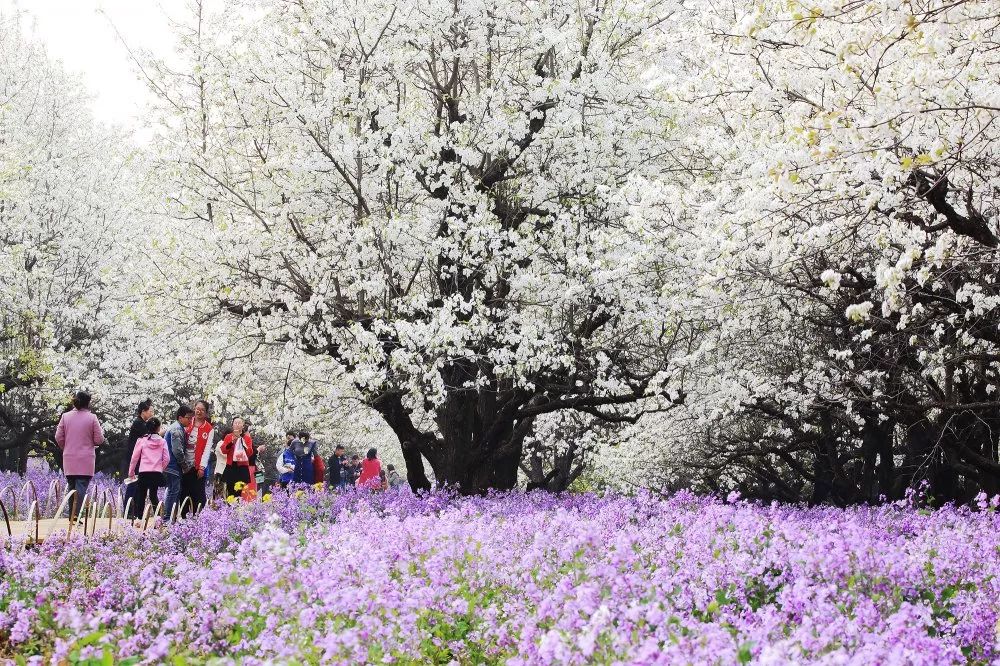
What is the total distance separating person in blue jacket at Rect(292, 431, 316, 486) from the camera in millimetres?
23641

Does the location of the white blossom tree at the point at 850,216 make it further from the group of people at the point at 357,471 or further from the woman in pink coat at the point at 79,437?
the woman in pink coat at the point at 79,437

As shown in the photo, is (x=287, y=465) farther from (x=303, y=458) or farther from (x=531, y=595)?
(x=531, y=595)

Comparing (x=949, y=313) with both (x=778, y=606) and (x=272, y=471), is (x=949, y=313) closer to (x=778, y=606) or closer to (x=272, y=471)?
(x=778, y=606)

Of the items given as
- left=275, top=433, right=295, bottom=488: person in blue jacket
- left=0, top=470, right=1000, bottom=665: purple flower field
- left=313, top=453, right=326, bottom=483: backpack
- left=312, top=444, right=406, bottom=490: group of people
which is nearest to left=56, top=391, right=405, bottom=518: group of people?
left=312, top=444, right=406, bottom=490: group of people

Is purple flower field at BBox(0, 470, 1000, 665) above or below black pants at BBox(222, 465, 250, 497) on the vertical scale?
below

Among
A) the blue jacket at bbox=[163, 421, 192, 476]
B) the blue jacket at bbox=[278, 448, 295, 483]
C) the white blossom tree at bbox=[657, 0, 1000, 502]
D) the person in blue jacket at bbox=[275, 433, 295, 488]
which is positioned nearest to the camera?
the white blossom tree at bbox=[657, 0, 1000, 502]

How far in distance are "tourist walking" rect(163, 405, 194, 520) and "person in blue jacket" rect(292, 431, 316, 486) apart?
7186 mm

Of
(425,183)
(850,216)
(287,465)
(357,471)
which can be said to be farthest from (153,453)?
(357,471)

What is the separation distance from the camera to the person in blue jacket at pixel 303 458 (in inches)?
931

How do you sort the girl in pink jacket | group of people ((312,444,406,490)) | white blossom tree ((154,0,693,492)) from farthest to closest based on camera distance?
group of people ((312,444,406,490))
the girl in pink jacket
white blossom tree ((154,0,693,492))

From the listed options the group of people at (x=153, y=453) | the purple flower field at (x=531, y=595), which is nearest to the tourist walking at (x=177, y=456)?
the group of people at (x=153, y=453)

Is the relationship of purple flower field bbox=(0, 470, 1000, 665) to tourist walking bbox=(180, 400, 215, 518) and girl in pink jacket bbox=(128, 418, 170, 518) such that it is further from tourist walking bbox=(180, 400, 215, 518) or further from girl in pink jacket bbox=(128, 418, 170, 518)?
tourist walking bbox=(180, 400, 215, 518)

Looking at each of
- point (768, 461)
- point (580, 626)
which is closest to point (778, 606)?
point (580, 626)

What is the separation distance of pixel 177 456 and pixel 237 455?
12.7 ft
